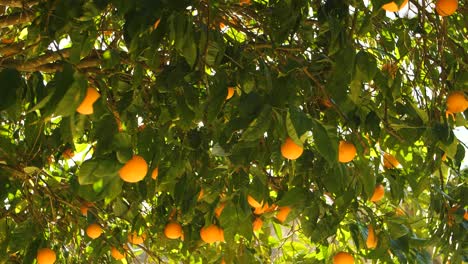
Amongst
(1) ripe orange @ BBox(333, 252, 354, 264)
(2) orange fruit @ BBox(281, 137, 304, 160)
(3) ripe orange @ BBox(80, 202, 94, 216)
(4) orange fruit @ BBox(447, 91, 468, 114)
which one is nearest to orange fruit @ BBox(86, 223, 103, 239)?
(3) ripe orange @ BBox(80, 202, 94, 216)

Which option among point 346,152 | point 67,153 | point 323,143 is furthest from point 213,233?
point 323,143

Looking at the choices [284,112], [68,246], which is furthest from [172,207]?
[284,112]

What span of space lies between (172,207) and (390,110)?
2.32ft

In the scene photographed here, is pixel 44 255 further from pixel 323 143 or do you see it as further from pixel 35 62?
pixel 323 143

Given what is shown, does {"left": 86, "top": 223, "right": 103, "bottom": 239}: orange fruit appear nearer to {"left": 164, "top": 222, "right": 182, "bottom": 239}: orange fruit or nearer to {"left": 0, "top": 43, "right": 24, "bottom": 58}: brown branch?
{"left": 164, "top": 222, "right": 182, "bottom": 239}: orange fruit

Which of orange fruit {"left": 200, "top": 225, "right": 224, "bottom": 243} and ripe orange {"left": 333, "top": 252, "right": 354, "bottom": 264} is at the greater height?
ripe orange {"left": 333, "top": 252, "right": 354, "bottom": 264}

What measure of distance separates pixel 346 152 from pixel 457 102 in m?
0.31

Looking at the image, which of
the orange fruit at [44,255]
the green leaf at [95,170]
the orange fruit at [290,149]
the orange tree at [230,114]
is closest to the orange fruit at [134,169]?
the orange tree at [230,114]

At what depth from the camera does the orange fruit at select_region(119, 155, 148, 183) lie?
4.51 ft

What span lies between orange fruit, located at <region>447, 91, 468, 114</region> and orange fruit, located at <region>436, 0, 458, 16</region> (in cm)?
20

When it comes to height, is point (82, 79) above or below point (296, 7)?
below

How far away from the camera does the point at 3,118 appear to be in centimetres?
205

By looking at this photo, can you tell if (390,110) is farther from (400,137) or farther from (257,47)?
(257,47)

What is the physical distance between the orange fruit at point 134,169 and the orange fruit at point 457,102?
0.72 metres
